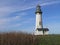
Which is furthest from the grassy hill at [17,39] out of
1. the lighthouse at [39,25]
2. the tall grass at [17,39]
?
the lighthouse at [39,25]

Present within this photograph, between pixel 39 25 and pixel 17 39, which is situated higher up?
pixel 39 25

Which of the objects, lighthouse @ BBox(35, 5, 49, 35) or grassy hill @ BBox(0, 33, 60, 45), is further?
lighthouse @ BBox(35, 5, 49, 35)

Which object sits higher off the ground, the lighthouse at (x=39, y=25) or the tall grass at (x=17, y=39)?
the lighthouse at (x=39, y=25)

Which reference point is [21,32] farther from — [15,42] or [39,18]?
[39,18]

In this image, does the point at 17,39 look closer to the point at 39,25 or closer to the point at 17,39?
the point at 17,39

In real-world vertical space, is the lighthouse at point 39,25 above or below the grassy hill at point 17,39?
above

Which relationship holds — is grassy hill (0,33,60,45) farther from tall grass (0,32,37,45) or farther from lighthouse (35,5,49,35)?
lighthouse (35,5,49,35)

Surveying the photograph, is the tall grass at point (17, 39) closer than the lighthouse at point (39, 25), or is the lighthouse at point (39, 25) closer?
the tall grass at point (17, 39)

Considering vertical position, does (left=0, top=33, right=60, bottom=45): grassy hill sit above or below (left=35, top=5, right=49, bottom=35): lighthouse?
below

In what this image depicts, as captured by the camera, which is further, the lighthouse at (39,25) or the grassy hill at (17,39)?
the lighthouse at (39,25)

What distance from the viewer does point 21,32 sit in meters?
16.0

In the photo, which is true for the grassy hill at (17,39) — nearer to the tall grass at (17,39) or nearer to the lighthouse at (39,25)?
the tall grass at (17,39)

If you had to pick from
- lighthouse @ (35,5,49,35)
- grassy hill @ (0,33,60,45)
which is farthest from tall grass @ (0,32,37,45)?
lighthouse @ (35,5,49,35)

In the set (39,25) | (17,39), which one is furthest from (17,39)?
(39,25)
